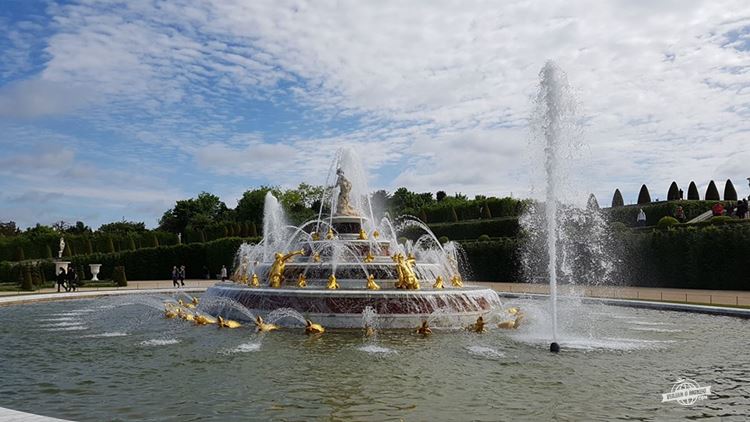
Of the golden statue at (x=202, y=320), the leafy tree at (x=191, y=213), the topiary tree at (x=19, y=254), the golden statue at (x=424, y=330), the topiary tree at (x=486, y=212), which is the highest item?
the leafy tree at (x=191, y=213)

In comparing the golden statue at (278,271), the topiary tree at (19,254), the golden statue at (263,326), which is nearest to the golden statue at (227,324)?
the golden statue at (263,326)

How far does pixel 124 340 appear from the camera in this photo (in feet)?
55.4

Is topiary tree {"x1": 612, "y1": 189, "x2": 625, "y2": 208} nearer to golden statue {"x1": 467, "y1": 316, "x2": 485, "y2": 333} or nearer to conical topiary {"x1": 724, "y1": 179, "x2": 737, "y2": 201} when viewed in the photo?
conical topiary {"x1": 724, "y1": 179, "x2": 737, "y2": 201}

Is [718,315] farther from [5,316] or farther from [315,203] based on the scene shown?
[315,203]

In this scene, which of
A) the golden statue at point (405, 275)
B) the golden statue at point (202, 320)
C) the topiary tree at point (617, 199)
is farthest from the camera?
the topiary tree at point (617, 199)

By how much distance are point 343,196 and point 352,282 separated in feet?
23.1

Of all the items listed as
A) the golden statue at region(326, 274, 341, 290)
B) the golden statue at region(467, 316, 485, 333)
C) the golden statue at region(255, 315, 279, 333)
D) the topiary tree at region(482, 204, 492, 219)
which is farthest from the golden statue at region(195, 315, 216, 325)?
the topiary tree at region(482, 204, 492, 219)

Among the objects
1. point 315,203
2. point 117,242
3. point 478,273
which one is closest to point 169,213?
point 315,203

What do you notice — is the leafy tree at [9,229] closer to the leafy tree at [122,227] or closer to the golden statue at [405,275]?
the leafy tree at [122,227]

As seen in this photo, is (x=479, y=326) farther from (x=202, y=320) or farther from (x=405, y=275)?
(x=202, y=320)

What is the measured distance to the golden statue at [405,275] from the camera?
20688 mm

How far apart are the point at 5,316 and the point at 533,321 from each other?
63.8 ft

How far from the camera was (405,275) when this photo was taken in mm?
20828

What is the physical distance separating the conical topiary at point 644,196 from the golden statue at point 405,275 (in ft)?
152
